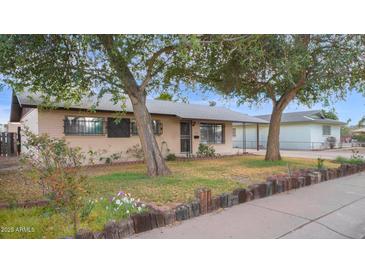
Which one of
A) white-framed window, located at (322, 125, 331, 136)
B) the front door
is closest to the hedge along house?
the front door

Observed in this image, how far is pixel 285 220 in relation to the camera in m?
3.75

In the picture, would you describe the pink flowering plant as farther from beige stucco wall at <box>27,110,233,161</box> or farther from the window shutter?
the window shutter

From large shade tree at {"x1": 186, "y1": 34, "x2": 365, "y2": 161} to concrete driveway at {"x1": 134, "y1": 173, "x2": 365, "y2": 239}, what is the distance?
9.80 ft

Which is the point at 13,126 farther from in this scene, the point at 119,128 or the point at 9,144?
the point at 119,128

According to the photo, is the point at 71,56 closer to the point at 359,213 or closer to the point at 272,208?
the point at 272,208

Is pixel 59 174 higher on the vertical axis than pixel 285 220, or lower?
higher

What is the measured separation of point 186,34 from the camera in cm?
430

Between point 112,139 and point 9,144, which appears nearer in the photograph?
point 112,139

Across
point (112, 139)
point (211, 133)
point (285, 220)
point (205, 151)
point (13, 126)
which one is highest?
point (13, 126)

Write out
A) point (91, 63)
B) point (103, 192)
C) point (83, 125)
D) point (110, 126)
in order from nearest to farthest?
point (103, 192) → point (91, 63) → point (83, 125) → point (110, 126)

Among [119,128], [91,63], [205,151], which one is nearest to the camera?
[91,63]

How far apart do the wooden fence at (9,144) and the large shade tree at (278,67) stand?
851 cm

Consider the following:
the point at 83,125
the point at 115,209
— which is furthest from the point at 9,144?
the point at 115,209

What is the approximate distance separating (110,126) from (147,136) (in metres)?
4.34
